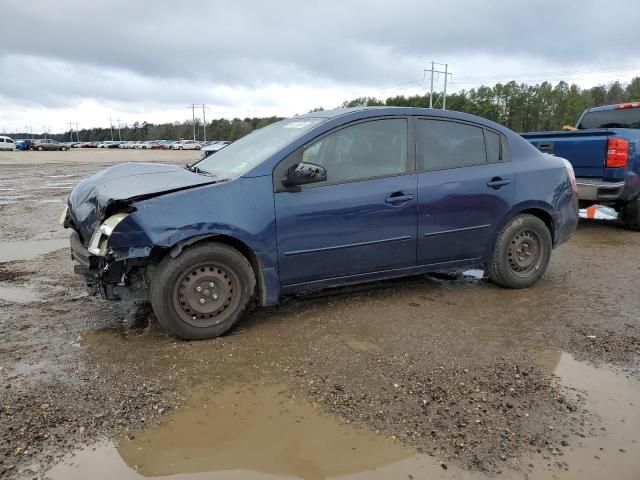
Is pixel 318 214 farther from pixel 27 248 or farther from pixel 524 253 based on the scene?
pixel 27 248

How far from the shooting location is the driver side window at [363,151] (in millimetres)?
4246

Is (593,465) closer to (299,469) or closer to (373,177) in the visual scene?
(299,469)

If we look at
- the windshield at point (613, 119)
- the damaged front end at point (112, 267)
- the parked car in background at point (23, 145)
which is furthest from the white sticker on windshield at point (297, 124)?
the parked car in background at point (23, 145)

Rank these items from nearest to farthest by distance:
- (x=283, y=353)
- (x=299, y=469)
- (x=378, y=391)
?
(x=299, y=469)
(x=378, y=391)
(x=283, y=353)

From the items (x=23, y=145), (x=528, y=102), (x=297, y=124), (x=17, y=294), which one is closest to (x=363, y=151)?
(x=297, y=124)

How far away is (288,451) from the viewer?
8.54 feet

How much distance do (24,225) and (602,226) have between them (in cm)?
964

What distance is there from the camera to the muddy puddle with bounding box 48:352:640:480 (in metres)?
2.43

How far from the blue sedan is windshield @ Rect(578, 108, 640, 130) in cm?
560

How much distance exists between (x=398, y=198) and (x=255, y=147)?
1.32m

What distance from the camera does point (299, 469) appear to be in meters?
2.47

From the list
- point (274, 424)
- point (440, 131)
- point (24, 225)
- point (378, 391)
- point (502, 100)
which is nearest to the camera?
point (274, 424)

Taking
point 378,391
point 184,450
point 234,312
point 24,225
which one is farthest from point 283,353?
point 24,225

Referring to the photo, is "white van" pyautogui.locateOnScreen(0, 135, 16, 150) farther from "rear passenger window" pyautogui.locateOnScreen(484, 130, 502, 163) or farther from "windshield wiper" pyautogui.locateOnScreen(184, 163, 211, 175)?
"rear passenger window" pyautogui.locateOnScreen(484, 130, 502, 163)
